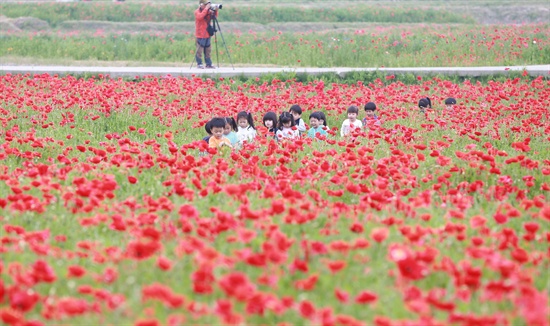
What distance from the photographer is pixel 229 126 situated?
31.6 ft

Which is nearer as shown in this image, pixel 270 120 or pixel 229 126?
pixel 229 126

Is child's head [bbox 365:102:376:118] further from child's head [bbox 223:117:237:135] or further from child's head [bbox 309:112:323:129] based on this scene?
child's head [bbox 223:117:237:135]

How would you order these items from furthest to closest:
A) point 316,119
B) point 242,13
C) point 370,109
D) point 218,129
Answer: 1. point 242,13
2. point 370,109
3. point 316,119
4. point 218,129

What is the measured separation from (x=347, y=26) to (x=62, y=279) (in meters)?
35.8

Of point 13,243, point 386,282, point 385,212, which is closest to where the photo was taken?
point 386,282

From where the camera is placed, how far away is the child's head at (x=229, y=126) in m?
9.46

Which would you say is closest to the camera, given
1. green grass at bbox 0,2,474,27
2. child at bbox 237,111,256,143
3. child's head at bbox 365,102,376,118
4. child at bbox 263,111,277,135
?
child at bbox 237,111,256,143

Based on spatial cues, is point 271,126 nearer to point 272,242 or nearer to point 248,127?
point 248,127

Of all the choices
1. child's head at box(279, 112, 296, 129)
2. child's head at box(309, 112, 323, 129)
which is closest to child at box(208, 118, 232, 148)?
child's head at box(279, 112, 296, 129)

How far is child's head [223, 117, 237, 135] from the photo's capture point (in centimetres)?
946

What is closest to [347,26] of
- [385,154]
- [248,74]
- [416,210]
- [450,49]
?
[450,49]

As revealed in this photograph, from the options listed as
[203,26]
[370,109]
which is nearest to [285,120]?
[370,109]

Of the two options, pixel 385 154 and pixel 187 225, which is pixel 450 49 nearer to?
pixel 385 154

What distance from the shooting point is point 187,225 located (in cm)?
423
